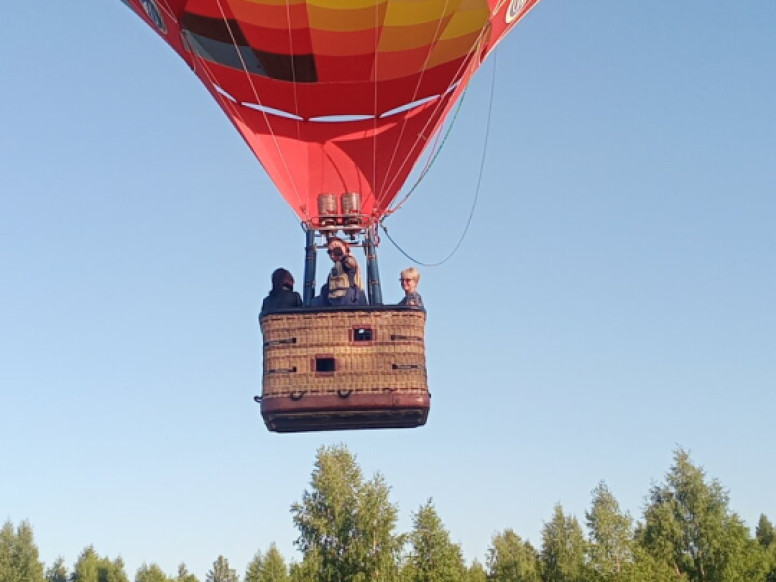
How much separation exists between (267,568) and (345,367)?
982 inches

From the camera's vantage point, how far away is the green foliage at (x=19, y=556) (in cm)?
3650

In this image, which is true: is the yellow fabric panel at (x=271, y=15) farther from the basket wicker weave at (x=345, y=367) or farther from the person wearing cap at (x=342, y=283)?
the basket wicker weave at (x=345, y=367)

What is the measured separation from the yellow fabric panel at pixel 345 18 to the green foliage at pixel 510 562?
74.5 feet

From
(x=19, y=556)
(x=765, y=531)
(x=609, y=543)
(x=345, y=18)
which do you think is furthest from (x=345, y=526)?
(x=765, y=531)

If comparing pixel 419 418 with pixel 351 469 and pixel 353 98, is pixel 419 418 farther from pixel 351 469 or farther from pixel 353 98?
pixel 351 469

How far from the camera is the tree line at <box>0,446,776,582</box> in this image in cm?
2239

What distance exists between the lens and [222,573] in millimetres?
44000

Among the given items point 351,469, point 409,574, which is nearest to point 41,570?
point 351,469

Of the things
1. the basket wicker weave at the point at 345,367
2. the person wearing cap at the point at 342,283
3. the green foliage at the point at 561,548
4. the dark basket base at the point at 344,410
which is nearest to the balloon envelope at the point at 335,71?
the person wearing cap at the point at 342,283

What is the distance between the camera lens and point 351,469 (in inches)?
975

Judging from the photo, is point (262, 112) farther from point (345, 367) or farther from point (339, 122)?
point (345, 367)

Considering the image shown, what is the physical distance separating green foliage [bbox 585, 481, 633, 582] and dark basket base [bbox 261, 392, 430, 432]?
1465cm

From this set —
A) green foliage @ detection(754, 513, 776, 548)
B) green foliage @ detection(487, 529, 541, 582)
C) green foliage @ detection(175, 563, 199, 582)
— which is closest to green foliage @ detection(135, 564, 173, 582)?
green foliage @ detection(175, 563, 199, 582)

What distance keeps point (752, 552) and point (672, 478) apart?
2687 millimetres
